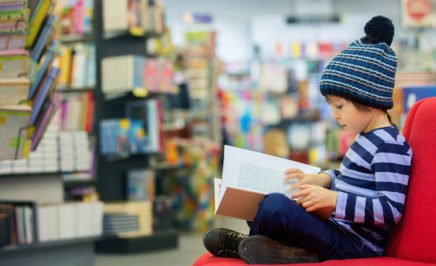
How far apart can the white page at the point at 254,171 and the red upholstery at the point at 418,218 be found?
20cm

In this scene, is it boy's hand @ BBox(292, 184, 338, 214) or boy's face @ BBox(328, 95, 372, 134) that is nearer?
boy's hand @ BBox(292, 184, 338, 214)

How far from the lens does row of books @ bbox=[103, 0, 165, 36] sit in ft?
21.2

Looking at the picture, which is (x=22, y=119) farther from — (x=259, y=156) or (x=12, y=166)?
(x=12, y=166)

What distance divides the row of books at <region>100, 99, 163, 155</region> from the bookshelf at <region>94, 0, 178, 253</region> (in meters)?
0.06

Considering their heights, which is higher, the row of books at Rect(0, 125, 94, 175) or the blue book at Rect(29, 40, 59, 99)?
the blue book at Rect(29, 40, 59, 99)

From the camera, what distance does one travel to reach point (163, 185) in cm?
832

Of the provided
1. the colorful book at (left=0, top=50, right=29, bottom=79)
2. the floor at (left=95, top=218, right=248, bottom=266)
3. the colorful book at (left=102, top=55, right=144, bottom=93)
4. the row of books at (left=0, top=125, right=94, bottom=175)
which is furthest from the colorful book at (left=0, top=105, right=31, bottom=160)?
the colorful book at (left=102, top=55, right=144, bottom=93)

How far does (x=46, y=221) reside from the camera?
4.73 metres

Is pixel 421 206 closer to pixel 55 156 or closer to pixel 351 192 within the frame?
pixel 351 192

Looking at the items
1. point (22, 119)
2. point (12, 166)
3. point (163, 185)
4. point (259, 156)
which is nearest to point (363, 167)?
point (259, 156)

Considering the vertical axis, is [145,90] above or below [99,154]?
above

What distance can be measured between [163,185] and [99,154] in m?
1.95

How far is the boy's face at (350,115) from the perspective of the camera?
209 cm

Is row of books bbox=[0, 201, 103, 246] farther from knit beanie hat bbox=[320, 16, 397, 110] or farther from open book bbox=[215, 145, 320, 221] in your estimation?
knit beanie hat bbox=[320, 16, 397, 110]
